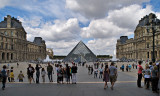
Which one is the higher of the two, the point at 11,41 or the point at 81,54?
the point at 11,41

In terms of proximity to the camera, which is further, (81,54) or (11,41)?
(11,41)

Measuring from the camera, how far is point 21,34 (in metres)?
60.6

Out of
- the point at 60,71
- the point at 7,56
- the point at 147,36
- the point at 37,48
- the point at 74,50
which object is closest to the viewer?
the point at 60,71

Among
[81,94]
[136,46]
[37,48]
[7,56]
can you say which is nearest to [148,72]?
[81,94]

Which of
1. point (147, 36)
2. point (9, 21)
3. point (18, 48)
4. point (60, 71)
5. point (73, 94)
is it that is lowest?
point (73, 94)

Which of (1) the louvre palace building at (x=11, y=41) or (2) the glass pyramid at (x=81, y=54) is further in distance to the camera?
(1) the louvre palace building at (x=11, y=41)

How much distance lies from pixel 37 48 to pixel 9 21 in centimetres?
3450

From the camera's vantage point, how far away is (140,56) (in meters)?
62.0

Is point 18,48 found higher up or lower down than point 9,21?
lower down

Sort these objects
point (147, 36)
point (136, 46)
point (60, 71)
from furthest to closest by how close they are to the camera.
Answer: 1. point (136, 46)
2. point (147, 36)
3. point (60, 71)

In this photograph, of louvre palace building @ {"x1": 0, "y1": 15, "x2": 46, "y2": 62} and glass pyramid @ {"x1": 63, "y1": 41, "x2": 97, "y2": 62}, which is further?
louvre palace building @ {"x1": 0, "y1": 15, "x2": 46, "y2": 62}

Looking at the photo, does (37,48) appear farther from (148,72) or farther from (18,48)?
(148,72)

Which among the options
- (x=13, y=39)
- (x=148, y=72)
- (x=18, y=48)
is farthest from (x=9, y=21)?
(x=148, y=72)

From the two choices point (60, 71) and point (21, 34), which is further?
point (21, 34)
